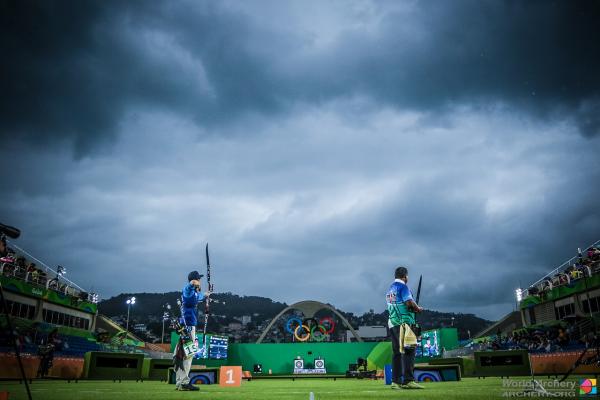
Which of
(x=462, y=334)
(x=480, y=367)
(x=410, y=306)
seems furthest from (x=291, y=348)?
(x=462, y=334)

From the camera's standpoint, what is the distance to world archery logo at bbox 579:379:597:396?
13.9 feet

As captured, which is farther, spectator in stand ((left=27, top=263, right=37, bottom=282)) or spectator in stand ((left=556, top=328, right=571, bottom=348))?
spectator in stand ((left=27, top=263, right=37, bottom=282))

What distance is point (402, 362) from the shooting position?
8398mm

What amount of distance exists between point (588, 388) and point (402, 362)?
14.4 feet

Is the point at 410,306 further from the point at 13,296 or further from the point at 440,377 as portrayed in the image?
the point at 13,296

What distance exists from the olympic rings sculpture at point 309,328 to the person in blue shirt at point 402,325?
134 ft

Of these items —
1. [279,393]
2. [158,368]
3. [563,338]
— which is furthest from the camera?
[563,338]

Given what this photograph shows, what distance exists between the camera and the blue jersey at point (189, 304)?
1018 centimetres

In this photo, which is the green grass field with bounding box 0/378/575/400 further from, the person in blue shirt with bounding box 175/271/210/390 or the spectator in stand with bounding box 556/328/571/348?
the spectator in stand with bounding box 556/328/571/348

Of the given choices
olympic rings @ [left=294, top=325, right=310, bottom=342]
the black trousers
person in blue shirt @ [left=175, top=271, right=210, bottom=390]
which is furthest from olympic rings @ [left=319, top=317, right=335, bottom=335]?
the black trousers

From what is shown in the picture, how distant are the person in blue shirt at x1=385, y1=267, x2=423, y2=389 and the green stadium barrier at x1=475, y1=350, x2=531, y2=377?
10718 mm

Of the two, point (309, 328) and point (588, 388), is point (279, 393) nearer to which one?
point (588, 388)

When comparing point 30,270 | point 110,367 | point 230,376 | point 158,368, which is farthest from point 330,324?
point 230,376

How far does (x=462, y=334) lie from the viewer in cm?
9844
